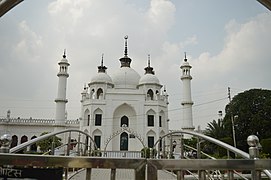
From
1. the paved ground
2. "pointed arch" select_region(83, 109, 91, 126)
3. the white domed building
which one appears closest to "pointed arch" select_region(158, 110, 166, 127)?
the white domed building

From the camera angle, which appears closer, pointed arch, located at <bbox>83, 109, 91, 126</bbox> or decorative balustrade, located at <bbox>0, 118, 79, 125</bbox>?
pointed arch, located at <bbox>83, 109, 91, 126</bbox>

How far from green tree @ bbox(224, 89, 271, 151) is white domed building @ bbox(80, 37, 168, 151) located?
6971mm

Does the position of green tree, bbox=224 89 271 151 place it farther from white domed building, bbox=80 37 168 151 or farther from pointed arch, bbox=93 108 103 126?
pointed arch, bbox=93 108 103 126

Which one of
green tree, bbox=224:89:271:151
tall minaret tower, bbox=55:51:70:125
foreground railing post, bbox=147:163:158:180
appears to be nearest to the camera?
foreground railing post, bbox=147:163:158:180

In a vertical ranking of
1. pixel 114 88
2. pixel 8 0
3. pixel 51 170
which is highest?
pixel 114 88

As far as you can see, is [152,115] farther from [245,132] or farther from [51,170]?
[51,170]

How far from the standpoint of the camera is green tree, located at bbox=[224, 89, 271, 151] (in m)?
25.3

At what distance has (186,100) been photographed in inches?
1175

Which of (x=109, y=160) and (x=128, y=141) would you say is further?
(x=128, y=141)

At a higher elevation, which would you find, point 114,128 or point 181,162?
point 114,128

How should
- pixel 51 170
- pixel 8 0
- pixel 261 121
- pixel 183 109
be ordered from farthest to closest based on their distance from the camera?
pixel 183 109 < pixel 261 121 < pixel 8 0 < pixel 51 170

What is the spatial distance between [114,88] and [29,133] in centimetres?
1118

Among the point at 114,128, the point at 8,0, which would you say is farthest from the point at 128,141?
the point at 8,0

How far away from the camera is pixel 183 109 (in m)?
29.9
